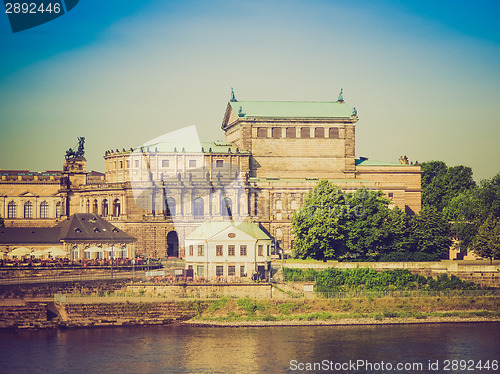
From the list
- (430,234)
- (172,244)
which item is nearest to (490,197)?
(430,234)

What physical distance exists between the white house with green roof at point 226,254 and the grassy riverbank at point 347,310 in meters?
9.76

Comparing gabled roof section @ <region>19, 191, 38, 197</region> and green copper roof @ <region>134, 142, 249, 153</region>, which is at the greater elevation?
green copper roof @ <region>134, 142, 249, 153</region>

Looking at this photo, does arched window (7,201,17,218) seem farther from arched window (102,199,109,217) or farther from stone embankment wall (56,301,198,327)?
stone embankment wall (56,301,198,327)

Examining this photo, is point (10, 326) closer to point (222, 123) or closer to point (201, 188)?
point (201, 188)

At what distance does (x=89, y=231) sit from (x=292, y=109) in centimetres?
4402

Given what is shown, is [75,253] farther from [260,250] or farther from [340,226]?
[340,226]

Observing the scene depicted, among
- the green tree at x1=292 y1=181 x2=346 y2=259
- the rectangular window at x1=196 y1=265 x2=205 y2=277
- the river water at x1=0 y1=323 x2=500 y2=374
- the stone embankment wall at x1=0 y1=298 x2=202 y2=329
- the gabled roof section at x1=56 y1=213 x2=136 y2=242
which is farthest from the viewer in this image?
the gabled roof section at x1=56 y1=213 x2=136 y2=242

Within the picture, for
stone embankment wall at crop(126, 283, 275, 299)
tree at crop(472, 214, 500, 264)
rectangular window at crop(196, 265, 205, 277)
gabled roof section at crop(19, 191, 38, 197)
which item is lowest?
stone embankment wall at crop(126, 283, 275, 299)

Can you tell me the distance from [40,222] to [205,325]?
3006 inches

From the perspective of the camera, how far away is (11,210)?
162875 mm

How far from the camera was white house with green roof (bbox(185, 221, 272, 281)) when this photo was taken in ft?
341

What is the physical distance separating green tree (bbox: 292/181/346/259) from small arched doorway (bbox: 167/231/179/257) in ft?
101

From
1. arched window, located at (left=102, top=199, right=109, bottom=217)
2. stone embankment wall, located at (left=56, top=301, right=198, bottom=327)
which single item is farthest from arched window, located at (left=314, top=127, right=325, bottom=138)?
stone embankment wall, located at (left=56, top=301, right=198, bottom=327)

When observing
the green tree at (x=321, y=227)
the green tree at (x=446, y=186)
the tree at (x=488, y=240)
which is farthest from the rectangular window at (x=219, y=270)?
the green tree at (x=446, y=186)
